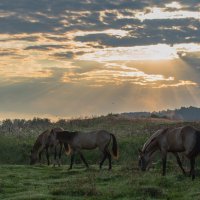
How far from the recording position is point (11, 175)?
2309cm

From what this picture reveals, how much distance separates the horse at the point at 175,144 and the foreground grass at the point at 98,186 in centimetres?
87

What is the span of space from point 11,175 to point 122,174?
228 inches

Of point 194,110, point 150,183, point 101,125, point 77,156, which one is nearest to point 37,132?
point 101,125

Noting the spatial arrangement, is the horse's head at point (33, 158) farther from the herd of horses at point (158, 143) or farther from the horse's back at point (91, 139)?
the horse's back at point (91, 139)

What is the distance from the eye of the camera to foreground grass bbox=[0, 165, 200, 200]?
1636 cm

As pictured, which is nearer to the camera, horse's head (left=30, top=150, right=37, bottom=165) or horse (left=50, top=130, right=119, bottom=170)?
horse (left=50, top=130, right=119, bottom=170)

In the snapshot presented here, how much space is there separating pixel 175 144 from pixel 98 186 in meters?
4.98

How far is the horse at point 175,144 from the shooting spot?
20531 millimetres

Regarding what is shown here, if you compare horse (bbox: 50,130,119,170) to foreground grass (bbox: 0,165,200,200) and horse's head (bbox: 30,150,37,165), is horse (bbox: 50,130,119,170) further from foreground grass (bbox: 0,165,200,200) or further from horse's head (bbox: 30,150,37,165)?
horse's head (bbox: 30,150,37,165)

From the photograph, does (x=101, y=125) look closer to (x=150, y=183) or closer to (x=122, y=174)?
(x=122, y=174)

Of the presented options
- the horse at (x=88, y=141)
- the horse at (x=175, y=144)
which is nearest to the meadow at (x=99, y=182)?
the horse at (x=175, y=144)

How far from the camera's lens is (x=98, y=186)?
18.6 meters

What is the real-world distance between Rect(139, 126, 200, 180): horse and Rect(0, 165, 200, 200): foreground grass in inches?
34.2

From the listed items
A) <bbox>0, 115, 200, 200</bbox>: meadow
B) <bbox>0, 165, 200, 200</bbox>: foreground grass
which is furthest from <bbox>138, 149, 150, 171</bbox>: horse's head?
<bbox>0, 165, 200, 200</bbox>: foreground grass
